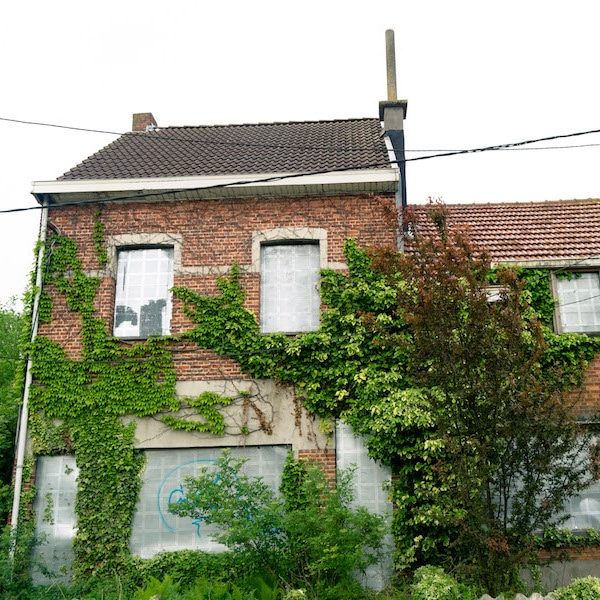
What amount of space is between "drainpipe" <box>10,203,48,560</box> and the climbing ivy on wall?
16 cm

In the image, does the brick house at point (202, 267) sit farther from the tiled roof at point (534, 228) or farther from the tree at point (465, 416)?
the tiled roof at point (534, 228)

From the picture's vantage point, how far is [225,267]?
12.5 metres

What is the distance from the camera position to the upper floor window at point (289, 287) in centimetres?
1226

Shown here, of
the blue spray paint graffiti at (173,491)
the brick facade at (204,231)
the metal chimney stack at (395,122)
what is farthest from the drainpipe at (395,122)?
the blue spray paint graffiti at (173,491)

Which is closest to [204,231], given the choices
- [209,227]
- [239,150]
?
[209,227]

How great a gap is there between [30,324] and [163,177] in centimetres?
363

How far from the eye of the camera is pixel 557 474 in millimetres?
8297

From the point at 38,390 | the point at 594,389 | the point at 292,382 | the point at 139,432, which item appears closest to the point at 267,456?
the point at 292,382

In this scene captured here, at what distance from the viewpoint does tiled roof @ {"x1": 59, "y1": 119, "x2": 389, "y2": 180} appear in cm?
1327

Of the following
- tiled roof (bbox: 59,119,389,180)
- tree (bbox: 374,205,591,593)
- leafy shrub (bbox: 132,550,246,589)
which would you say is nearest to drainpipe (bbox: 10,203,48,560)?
tiled roof (bbox: 59,119,389,180)

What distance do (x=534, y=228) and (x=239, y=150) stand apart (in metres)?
6.40

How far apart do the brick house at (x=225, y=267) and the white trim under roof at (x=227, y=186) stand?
0.02 m

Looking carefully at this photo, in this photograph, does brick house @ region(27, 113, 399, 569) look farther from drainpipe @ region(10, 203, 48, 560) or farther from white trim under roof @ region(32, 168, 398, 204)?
drainpipe @ region(10, 203, 48, 560)

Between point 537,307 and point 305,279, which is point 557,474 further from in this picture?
point 305,279
